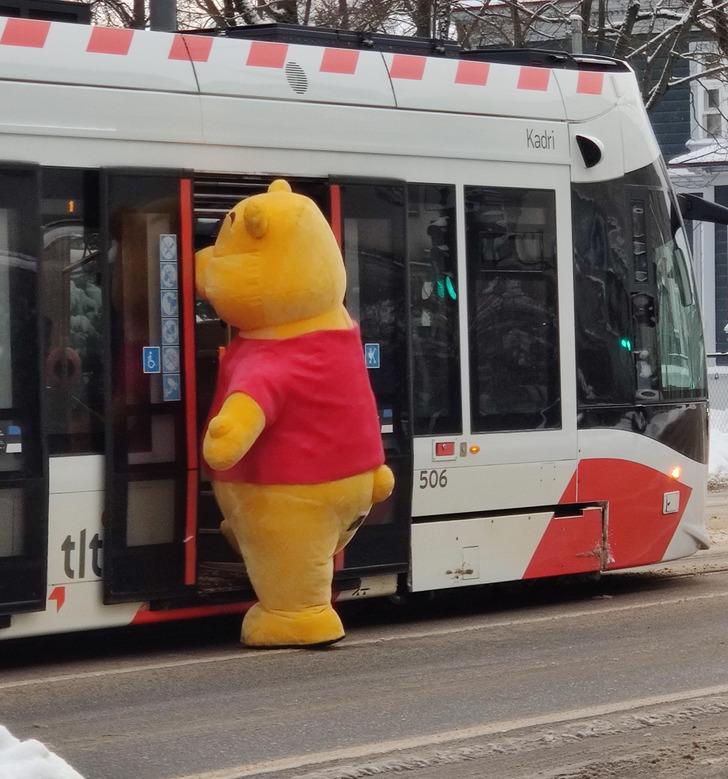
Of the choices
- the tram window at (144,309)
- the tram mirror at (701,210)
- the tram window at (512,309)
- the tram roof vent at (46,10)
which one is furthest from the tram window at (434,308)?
the tram mirror at (701,210)

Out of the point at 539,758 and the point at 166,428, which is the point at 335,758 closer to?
the point at 539,758

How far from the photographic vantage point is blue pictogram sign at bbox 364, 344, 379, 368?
860 centimetres

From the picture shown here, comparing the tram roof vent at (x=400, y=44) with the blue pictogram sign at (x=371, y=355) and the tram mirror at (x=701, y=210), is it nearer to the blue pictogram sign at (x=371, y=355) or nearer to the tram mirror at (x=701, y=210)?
the tram mirror at (x=701, y=210)

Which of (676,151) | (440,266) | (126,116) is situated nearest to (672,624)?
(440,266)

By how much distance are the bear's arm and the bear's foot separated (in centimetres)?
89

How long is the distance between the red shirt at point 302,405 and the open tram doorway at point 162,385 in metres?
0.21

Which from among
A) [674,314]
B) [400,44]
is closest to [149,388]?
[400,44]

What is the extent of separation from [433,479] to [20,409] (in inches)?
94.1

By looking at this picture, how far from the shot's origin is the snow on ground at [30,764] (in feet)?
16.1

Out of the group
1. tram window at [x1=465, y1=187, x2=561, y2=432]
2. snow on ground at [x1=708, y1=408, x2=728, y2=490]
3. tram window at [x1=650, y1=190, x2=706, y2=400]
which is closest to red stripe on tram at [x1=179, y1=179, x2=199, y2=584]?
tram window at [x1=465, y1=187, x2=561, y2=432]

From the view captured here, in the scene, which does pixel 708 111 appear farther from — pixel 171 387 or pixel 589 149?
pixel 171 387

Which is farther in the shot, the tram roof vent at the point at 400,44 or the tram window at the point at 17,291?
the tram roof vent at the point at 400,44

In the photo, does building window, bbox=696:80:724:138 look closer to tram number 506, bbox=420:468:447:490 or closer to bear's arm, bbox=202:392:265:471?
tram number 506, bbox=420:468:447:490

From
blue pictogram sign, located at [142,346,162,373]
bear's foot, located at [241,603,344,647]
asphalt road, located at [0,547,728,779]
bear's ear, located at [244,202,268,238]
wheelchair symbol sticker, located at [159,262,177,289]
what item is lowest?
asphalt road, located at [0,547,728,779]
